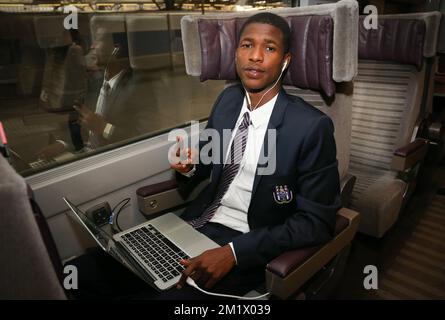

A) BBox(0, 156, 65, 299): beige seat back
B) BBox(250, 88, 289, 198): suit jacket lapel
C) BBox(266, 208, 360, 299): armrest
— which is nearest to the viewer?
BBox(0, 156, 65, 299): beige seat back

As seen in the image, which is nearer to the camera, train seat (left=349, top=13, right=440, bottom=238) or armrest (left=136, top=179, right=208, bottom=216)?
armrest (left=136, top=179, right=208, bottom=216)

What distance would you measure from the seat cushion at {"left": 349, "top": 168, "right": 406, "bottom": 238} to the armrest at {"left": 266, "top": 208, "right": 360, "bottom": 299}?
738mm

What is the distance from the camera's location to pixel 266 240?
1200 mm

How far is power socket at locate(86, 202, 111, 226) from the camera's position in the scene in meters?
1.58

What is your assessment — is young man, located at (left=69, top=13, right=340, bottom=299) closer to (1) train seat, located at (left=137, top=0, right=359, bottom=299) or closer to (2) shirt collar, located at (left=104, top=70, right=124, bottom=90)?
(1) train seat, located at (left=137, top=0, right=359, bottom=299)

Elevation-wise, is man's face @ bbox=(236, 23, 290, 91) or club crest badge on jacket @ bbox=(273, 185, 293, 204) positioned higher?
man's face @ bbox=(236, 23, 290, 91)

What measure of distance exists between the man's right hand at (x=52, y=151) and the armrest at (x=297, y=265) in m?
1.24

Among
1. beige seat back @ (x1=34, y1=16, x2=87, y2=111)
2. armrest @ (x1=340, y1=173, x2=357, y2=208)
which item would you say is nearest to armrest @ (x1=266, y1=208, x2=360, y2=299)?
armrest @ (x1=340, y1=173, x2=357, y2=208)

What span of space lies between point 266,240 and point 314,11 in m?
0.88

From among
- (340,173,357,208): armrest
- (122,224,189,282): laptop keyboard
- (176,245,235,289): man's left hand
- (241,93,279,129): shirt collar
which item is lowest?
(122,224,189,282): laptop keyboard

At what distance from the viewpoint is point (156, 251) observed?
4.43 feet
